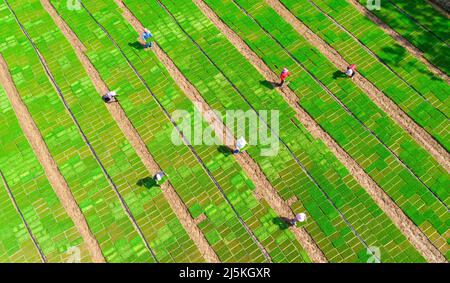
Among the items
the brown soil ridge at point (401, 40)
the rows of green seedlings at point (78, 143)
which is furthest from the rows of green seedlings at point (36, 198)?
the brown soil ridge at point (401, 40)

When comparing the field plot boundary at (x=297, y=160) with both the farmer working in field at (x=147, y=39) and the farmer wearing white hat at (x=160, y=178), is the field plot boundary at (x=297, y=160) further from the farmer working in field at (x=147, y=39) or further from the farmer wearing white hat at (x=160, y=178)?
the farmer wearing white hat at (x=160, y=178)

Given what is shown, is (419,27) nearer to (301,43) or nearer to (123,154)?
(301,43)

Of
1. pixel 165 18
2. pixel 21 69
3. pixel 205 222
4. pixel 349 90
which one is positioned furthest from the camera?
pixel 165 18

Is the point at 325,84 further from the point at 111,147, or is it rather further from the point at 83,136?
the point at 83,136

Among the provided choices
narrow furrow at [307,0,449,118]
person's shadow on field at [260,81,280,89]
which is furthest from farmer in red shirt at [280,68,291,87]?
narrow furrow at [307,0,449,118]

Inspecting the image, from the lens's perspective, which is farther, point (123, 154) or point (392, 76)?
point (392, 76)

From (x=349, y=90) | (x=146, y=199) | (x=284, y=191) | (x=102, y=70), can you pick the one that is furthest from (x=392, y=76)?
(x=102, y=70)
